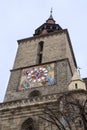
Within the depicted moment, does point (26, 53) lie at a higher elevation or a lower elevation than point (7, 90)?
higher

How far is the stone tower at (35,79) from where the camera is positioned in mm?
16453

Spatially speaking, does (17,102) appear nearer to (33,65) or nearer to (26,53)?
(33,65)

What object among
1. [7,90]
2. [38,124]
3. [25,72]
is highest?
[25,72]

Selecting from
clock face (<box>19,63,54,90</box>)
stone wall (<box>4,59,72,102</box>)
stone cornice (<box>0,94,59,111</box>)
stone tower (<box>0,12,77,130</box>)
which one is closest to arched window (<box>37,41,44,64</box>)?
stone tower (<box>0,12,77,130</box>)

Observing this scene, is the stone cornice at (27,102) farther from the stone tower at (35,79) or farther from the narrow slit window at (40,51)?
the narrow slit window at (40,51)

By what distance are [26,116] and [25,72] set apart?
5.28 meters

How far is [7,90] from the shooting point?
19797mm

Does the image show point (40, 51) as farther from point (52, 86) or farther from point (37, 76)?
point (52, 86)

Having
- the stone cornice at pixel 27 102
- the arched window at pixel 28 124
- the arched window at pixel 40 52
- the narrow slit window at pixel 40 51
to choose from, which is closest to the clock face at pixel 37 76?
the arched window at pixel 40 52

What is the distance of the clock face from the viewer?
64.1 ft

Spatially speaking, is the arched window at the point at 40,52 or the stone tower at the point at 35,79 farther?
the arched window at the point at 40,52

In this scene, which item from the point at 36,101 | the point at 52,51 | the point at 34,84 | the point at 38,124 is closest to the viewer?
the point at 38,124

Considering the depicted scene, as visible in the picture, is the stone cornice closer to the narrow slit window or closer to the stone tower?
the stone tower

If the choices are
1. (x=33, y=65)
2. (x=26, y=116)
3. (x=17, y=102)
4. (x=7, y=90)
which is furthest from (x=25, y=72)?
(x=26, y=116)
